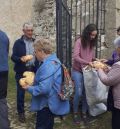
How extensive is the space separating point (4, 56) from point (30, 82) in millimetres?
644

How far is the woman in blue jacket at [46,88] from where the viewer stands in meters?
4.55

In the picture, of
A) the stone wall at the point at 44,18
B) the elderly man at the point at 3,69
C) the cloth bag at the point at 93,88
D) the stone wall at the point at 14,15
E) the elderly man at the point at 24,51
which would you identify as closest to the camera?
the elderly man at the point at 3,69

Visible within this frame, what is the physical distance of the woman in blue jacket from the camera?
455cm

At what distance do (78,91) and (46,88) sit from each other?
177cm

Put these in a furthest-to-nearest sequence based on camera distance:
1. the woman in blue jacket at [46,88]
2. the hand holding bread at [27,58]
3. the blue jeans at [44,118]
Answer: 1. the hand holding bread at [27,58]
2. the blue jeans at [44,118]
3. the woman in blue jacket at [46,88]

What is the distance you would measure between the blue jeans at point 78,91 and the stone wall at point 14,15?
25.3 feet

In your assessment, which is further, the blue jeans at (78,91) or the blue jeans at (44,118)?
the blue jeans at (78,91)

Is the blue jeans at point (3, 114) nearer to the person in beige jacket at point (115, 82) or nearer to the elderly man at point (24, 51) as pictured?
the elderly man at point (24, 51)

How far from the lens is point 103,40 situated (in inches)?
313

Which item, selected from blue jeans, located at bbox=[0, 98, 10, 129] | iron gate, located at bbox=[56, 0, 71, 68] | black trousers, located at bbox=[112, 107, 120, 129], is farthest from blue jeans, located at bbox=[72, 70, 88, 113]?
black trousers, located at bbox=[112, 107, 120, 129]

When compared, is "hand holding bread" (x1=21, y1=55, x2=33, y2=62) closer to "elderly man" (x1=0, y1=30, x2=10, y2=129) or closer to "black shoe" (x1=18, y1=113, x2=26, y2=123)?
"elderly man" (x1=0, y1=30, x2=10, y2=129)

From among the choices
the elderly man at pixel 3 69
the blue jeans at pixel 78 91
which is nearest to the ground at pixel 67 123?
the blue jeans at pixel 78 91

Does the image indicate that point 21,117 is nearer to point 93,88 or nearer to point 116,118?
point 93,88

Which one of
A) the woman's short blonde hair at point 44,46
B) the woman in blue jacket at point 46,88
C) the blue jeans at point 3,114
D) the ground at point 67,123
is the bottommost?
the ground at point 67,123
